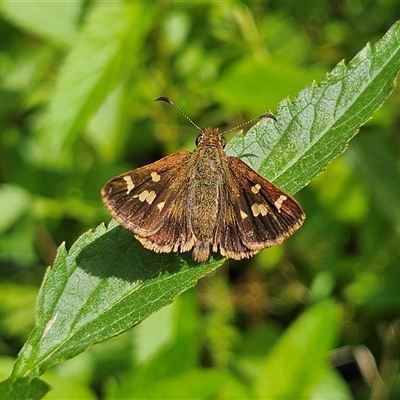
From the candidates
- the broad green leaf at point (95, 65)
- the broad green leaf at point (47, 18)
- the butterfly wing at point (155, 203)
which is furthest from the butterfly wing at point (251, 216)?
the broad green leaf at point (47, 18)

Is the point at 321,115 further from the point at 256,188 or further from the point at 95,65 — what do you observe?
the point at 95,65

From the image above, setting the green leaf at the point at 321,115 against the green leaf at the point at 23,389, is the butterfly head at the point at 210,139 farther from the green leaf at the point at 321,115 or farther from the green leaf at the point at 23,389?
the green leaf at the point at 23,389

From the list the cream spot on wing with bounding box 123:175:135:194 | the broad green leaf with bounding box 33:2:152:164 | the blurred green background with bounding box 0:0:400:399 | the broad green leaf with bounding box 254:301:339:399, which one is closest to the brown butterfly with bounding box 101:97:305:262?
the cream spot on wing with bounding box 123:175:135:194

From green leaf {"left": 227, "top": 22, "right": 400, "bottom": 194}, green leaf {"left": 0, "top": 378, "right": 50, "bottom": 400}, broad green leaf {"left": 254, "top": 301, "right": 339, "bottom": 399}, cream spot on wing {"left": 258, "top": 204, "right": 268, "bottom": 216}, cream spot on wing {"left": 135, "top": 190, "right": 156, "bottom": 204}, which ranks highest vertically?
green leaf {"left": 227, "top": 22, "right": 400, "bottom": 194}

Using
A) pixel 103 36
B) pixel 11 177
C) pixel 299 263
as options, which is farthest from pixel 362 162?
pixel 11 177

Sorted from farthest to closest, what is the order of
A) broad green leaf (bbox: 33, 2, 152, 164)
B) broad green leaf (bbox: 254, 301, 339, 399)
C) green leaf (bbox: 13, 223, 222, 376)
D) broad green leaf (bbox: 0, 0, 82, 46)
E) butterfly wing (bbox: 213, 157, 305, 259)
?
1. broad green leaf (bbox: 0, 0, 82, 46)
2. broad green leaf (bbox: 254, 301, 339, 399)
3. broad green leaf (bbox: 33, 2, 152, 164)
4. butterfly wing (bbox: 213, 157, 305, 259)
5. green leaf (bbox: 13, 223, 222, 376)

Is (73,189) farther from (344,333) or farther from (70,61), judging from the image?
(344,333)

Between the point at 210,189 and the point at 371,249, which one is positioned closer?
the point at 210,189

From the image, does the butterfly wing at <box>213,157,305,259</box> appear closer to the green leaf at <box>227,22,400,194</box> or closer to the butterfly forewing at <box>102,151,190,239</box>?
the green leaf at <box>227,22,400,194</box>

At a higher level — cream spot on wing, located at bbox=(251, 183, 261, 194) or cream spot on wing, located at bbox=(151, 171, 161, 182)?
cream spot on wing, located at bbox=(251, 183, 261, 194)
